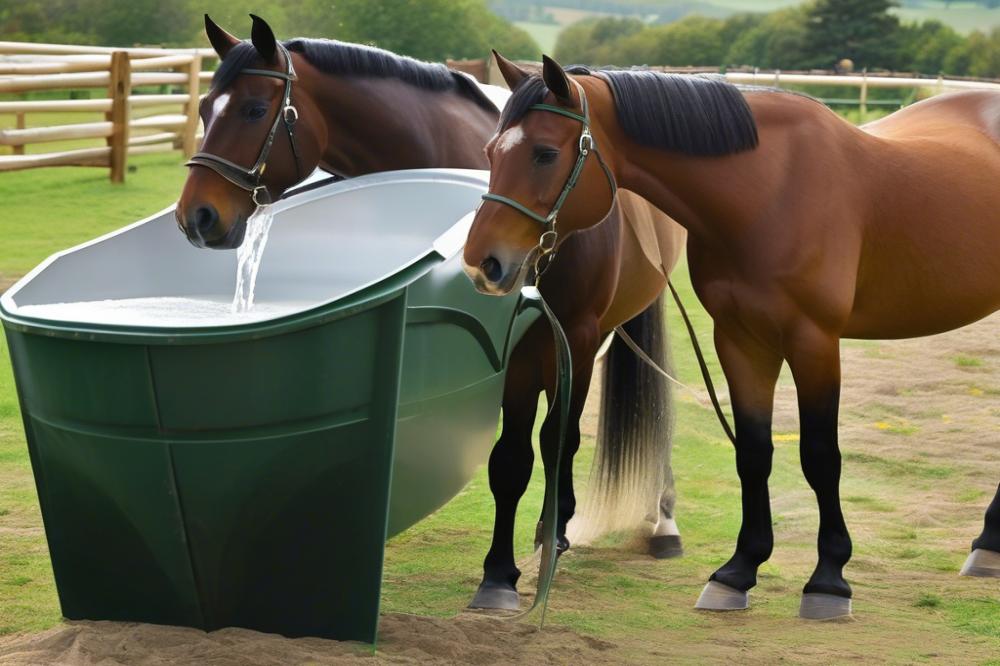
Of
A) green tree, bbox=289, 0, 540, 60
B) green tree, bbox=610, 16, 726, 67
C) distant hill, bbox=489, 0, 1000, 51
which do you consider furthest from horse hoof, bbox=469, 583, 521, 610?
distant hill, bbox=489, 0, 1000, 51

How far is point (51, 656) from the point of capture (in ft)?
9.23

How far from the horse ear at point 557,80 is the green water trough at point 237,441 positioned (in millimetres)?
437

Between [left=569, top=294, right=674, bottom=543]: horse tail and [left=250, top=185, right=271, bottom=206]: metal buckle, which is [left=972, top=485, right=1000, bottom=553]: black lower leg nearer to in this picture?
[left=569, top=294, right=674, bottom=543]: horse tail

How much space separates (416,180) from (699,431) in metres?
2.54

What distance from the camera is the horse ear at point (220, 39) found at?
12.6 ft

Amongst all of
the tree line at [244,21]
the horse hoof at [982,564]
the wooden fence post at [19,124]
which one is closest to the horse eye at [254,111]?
the horse hoof at [982,564]

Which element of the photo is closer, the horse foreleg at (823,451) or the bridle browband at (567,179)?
the bridle browband at (567,179)

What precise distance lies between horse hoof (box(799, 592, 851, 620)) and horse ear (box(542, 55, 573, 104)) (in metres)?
1.51

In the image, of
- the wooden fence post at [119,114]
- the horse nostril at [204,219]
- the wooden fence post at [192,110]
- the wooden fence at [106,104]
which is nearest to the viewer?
the horse nostril at [204,219]

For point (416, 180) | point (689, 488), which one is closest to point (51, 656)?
point (416, 180)

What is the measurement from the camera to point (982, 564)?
3973mm

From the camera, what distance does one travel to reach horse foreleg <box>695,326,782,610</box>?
3553mm

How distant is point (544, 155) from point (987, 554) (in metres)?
2.00

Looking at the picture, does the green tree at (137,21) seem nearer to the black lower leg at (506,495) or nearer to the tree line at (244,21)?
the tree line at (244,21)
